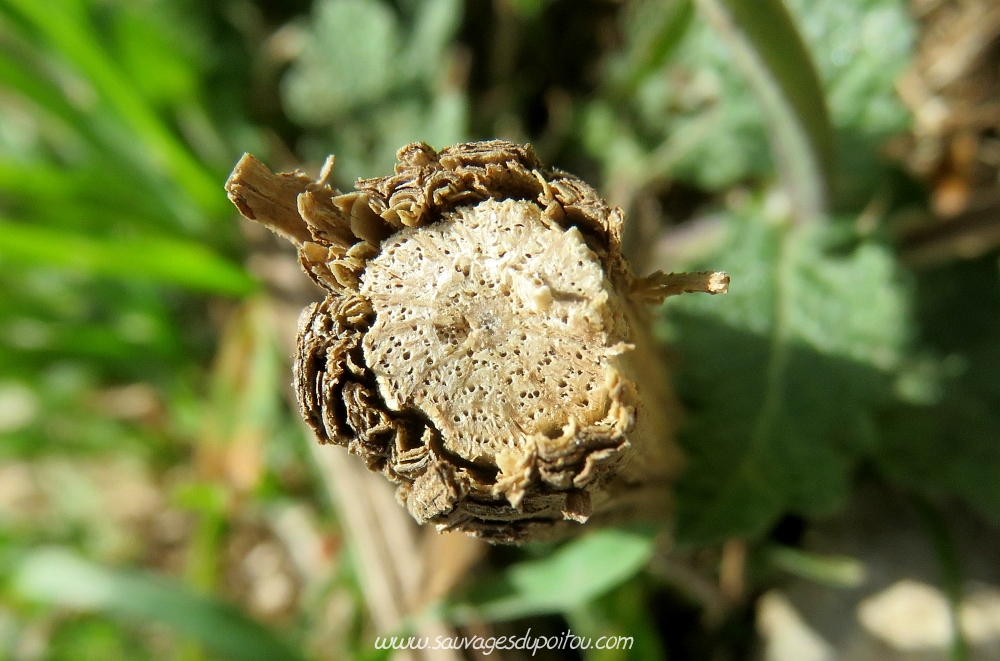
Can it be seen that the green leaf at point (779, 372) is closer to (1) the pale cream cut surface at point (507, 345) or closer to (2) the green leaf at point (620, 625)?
(2) the green leaf at point (620, 625)

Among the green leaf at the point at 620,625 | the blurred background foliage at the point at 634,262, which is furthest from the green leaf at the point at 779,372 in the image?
the green leaf at the point at 620,625

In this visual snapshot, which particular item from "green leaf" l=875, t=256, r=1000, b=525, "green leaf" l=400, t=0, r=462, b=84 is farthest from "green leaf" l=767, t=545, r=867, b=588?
"green leaf" l=400, t=0, r=462, b=84

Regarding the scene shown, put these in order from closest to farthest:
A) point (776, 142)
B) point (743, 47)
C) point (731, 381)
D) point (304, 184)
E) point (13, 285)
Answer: point (304, 184) → point (743, 47) → point (776, 142) → point (731, 381) → point (13, 285)

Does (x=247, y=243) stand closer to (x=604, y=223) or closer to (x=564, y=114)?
(x=564, y=114)

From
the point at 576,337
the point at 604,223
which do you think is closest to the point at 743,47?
the point at 604,223

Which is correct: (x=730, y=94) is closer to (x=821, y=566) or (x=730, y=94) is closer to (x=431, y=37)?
(x=431, y=37)
